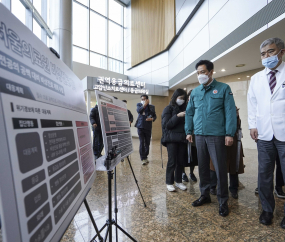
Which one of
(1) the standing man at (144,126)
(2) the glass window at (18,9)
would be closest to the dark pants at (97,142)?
(1) the standing man at (144,126)

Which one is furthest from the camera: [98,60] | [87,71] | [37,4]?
[98,60]

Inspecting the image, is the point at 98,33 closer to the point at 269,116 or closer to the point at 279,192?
the point at 269,116

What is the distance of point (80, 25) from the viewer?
1121 cm

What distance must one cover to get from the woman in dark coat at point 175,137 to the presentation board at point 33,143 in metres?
1.77

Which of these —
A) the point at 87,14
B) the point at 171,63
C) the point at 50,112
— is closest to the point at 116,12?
the point at 87,14

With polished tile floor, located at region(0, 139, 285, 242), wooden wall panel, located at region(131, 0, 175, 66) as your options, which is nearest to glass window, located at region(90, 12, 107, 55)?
wooden wall panel, located at region(131, 0, 175, 66)

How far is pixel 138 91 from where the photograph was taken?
354 inches

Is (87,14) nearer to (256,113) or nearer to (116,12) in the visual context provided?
(116,12)

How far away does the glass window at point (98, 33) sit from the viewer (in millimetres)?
11766

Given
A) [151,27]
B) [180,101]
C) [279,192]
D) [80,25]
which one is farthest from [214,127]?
[80,25]

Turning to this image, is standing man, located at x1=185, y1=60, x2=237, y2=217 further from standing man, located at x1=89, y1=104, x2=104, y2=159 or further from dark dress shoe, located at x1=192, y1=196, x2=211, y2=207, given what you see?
standing man, located at x1=89, y1=104, x2=104, y2=159

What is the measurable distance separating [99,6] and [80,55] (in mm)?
4326

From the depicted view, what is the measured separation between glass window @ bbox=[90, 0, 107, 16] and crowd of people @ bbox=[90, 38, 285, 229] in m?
12.7

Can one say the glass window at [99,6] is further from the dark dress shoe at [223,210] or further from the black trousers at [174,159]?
the dark dress shoe at [223,210]
